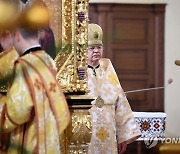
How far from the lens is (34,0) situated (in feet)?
A: 3.46

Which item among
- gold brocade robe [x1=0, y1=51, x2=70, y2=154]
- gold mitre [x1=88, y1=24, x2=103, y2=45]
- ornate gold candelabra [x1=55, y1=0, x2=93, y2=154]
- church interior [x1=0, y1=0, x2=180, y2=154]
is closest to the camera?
gold brocade robe [x1=0, y1=51, x2=70, y2=154]

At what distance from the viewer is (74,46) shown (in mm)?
1469

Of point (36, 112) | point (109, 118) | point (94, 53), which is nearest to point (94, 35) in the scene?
point (94, 53)

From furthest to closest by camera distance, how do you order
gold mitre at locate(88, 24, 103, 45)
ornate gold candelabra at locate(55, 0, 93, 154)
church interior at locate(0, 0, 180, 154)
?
church interior at locate(0, 0, 180, 154)
gold mitre at locate(88, 24, 103, 45)
ornate gold candelabra at locate(55, 0, 93, 154)

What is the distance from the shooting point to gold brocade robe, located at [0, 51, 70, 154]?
112cm

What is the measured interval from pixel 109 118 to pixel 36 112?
3.73 ft

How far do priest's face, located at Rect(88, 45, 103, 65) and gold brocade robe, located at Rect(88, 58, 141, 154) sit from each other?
6 cm

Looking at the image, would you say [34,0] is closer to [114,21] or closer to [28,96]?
[28,96]

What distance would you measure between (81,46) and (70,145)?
0.28 m

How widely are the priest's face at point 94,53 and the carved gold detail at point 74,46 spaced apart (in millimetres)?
737

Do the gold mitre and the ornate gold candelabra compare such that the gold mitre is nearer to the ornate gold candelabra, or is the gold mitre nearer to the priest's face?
the priest's face

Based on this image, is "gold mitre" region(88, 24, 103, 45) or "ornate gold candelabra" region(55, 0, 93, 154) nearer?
"ornate gold candelabra" region(55, 0, 93, 154)

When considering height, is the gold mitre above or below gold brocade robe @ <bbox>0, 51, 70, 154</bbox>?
above

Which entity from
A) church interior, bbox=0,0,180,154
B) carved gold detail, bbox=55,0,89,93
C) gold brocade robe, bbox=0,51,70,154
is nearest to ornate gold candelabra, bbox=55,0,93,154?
carved gold detail, bbox=55,0,89,93
